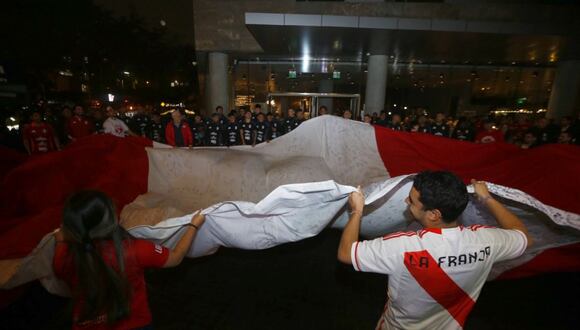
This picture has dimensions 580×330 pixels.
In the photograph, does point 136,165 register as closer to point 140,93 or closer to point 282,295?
point 282,295

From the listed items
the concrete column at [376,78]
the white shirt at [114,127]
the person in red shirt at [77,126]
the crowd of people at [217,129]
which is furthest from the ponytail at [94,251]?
the concrete column at [376,78]

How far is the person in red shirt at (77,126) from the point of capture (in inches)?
288

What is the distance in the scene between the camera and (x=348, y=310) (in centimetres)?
283

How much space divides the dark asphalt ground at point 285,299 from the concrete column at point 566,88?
12115mm

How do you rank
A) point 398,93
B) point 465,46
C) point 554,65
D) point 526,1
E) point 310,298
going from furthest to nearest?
point 398,93, point 554,65, point 526,1, point 465,46, point 310,298

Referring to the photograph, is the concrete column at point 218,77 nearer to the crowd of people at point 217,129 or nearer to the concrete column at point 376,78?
the crowd of people at point 217,129

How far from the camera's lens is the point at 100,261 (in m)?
1.27

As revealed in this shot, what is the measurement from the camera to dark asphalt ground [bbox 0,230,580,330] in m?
2.71

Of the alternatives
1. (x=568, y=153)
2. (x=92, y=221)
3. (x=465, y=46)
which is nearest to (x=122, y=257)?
(x=92, y=221)

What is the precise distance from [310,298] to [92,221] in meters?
2.31

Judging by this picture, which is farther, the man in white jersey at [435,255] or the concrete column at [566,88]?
the concrete column at [566,88]

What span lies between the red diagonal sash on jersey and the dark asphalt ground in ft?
5.01

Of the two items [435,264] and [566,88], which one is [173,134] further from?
[566,88]

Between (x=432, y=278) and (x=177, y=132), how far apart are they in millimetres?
6158
